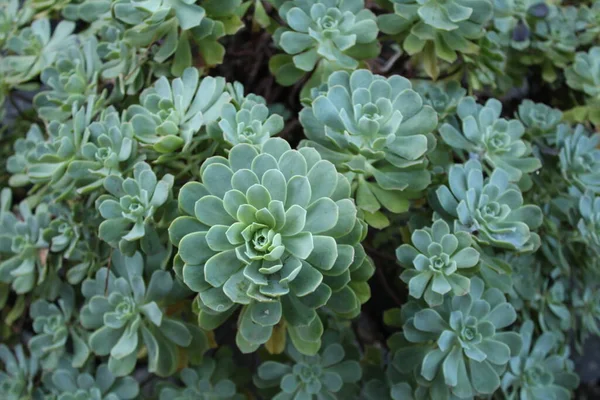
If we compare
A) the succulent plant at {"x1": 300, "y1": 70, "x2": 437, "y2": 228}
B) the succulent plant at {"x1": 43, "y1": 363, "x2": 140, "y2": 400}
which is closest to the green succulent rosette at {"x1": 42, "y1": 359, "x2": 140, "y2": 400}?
the succulent plant at {"x1": 43, "y1": 363, "x2": 140, "y2": 400}

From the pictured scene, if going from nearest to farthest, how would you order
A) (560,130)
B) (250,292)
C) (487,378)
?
1. (250,292)
2. (487,378)
3. (560,130)

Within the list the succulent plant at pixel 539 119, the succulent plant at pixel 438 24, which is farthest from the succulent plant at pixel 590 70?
the succulent plant at pixel 438 24

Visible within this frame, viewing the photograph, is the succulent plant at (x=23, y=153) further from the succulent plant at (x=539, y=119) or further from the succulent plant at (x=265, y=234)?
the succulent plant at (x=539, y=119)

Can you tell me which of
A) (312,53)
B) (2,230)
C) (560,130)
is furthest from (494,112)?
(2,230)

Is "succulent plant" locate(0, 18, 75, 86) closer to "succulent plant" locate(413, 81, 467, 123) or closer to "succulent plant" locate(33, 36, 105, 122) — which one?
"succulent plant" locate(33, 36, 105, 122)

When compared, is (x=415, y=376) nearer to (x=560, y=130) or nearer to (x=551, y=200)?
(x=551, y=200)

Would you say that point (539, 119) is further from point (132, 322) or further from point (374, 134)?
point (132, 322)

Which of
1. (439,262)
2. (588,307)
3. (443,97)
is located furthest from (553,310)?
(443,97)
